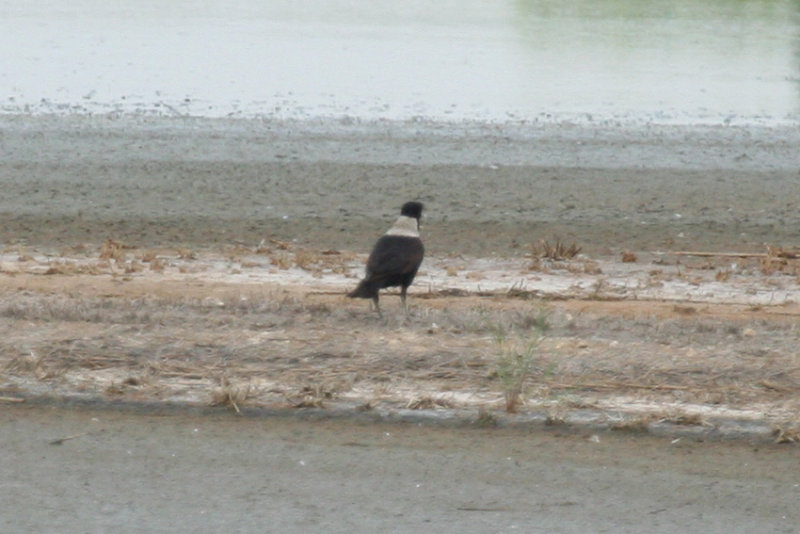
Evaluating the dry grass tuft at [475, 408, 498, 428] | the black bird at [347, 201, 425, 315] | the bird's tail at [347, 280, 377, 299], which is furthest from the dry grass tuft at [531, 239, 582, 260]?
the dry grass tuft at [475, 408, 498, 428]

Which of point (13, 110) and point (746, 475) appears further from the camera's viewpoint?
point (13, 110)

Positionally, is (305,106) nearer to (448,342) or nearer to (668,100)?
(668,100)

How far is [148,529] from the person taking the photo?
543 cm

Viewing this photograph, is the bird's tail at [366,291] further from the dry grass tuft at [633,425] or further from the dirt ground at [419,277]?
the dry grass tuft at [633,425]

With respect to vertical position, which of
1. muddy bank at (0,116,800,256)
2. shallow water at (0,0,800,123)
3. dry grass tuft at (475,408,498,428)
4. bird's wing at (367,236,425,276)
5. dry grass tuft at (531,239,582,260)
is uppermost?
bird's wing at (367,236,425,276)

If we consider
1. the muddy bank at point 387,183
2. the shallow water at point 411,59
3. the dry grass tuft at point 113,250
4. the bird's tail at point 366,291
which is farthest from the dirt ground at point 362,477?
the shallow water at point 411,59

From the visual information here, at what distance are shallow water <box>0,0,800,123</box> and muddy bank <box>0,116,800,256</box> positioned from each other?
174 centimetres

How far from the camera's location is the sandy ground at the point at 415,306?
622cm

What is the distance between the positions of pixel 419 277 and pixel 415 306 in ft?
6.36

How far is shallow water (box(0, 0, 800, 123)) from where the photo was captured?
68.0 feet

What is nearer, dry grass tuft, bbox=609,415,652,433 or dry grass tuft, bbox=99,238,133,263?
dry grass tuft, bbox=609,415,652,433

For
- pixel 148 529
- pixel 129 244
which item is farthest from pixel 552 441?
pixel 129 244

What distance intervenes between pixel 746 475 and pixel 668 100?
54.7ft

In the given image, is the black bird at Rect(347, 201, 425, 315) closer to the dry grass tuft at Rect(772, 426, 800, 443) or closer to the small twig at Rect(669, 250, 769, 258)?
the dry grass tuft at Rect(772, 426, 800, 443)
